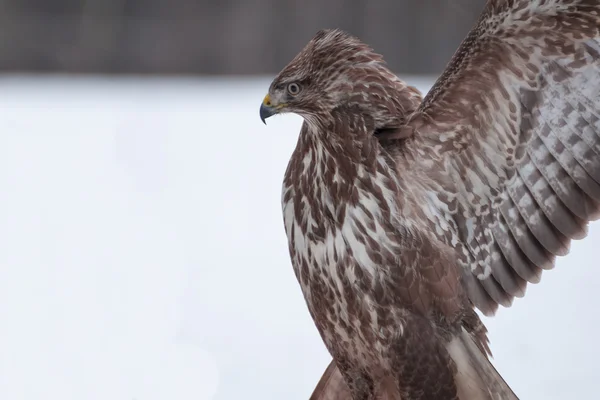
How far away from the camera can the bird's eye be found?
2771 millimetres

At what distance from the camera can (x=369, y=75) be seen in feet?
9.00

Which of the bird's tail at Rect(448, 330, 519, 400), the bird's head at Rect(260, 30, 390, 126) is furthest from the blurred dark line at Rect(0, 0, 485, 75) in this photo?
the bird's tail at Rect(448, 330, 519, 400)

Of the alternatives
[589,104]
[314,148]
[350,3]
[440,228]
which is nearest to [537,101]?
[589,104]

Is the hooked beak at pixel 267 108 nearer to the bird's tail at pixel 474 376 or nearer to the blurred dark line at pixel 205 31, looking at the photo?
the bird's tail at pixel 474 376

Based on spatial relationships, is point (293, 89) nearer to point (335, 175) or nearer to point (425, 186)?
point (335, 175)

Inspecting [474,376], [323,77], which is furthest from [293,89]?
[474,376]

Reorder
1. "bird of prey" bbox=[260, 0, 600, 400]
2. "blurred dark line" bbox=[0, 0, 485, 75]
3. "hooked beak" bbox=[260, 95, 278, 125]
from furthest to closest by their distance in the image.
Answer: "blurred dark line" bbox=[0, 0, 485, 75] → "hooked beak" bbox=[260, 95, 278, 125] → "bird of prey" bbox=[260, 0, 600, 400]

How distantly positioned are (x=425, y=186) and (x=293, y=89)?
A: 0.47 m

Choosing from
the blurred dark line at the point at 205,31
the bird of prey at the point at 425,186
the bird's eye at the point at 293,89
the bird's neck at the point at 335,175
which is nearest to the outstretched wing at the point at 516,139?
the bird of prey at the point at 425,186

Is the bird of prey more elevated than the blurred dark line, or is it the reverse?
the blurred dark line

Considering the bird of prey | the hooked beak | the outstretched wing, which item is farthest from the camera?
the hooked beak

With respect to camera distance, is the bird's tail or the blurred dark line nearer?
the bird's tail

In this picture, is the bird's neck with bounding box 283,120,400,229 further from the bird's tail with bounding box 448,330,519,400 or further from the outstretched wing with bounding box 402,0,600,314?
the bird's tail with bounding box 448,330,519,400

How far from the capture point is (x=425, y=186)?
2.80 m
